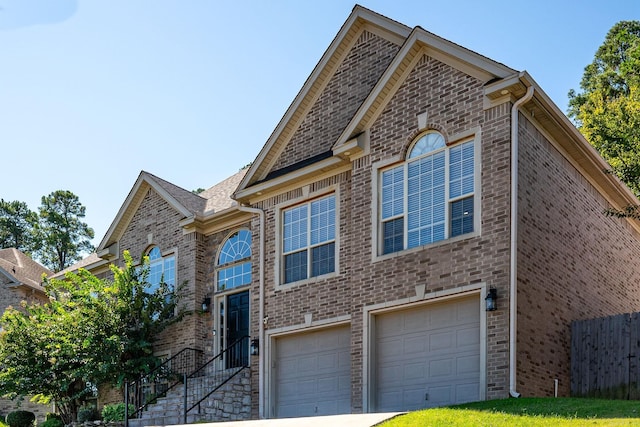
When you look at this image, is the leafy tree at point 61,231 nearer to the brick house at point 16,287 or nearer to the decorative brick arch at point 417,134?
the brick house at point 16,287

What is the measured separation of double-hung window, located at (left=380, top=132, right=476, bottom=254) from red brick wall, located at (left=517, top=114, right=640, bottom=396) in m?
1.08

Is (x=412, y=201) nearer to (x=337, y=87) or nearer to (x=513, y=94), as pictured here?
(x=513, y=94)

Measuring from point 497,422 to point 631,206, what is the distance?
1000cm

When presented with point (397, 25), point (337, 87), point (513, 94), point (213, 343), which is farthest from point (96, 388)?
point (513, 94)

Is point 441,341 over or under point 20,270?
under

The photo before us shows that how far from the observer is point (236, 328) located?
897 inches

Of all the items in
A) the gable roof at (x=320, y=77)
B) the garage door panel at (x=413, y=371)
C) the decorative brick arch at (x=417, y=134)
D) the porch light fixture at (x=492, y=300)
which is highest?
the gable roof at (x=320, y=77)

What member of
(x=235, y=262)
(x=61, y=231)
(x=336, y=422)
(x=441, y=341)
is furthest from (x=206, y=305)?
(x=61, y=231)

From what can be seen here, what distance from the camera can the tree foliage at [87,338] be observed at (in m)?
22.4

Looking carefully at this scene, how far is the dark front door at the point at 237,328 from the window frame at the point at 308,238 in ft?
8.18

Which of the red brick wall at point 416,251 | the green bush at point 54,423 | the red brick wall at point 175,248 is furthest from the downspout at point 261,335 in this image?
the green bush at point 54,423

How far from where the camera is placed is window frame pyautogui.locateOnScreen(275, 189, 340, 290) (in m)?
19.1

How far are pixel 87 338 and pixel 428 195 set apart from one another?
32.4ft

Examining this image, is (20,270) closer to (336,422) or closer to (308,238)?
(308,238)
